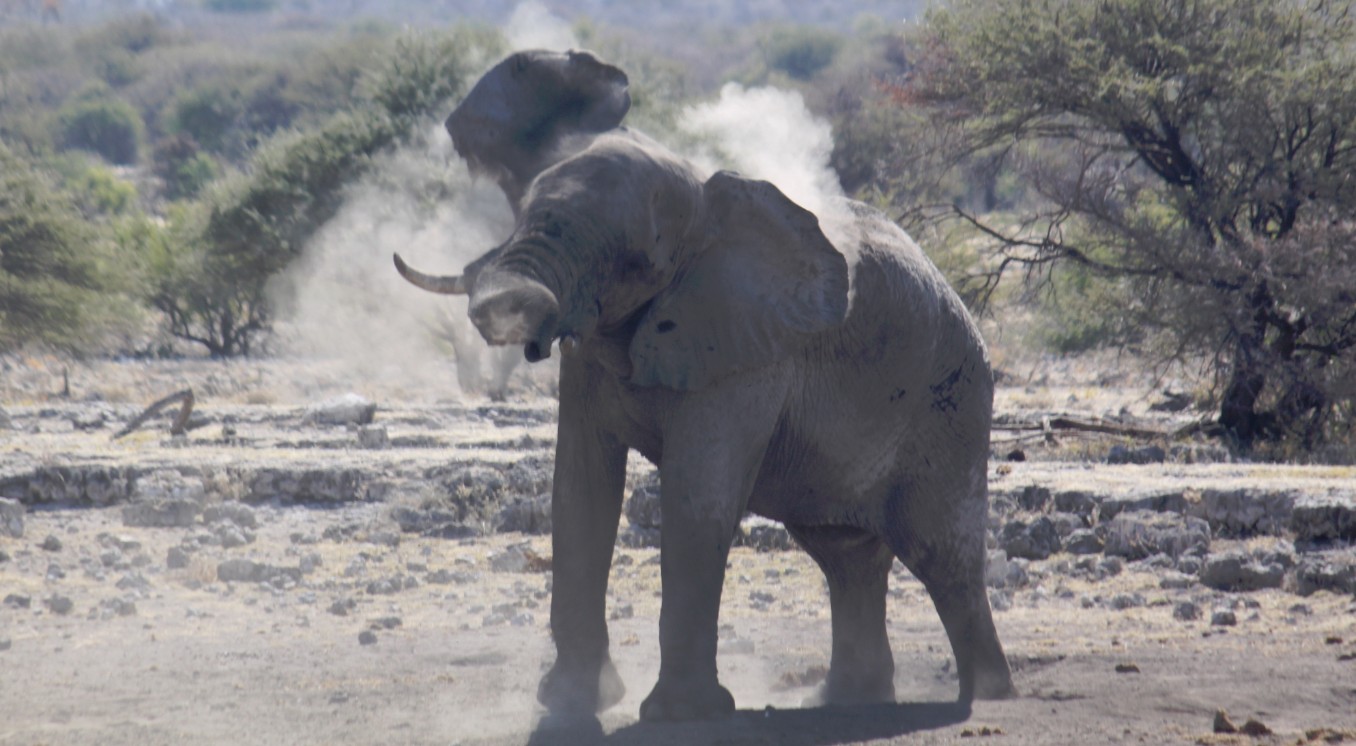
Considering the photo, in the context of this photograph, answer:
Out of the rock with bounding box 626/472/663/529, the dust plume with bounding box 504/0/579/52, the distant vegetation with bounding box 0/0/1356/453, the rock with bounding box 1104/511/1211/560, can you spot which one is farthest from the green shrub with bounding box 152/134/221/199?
the rock with bounding box 1104/511/1211/560

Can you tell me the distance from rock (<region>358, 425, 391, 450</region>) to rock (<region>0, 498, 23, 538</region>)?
11.5ft

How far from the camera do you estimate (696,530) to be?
195 inches

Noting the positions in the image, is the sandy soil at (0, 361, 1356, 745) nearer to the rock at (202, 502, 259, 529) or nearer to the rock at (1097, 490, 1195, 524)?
the rock at (202, 502, 259, 529)

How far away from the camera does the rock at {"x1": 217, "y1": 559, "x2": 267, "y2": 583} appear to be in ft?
26.2

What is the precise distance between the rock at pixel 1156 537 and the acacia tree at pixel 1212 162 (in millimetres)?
5134

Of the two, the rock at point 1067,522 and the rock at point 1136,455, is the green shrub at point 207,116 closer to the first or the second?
the rock at point 1136,455

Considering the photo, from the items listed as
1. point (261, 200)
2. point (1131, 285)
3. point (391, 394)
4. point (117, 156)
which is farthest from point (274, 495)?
point (117, 156)

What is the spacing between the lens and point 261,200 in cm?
2519

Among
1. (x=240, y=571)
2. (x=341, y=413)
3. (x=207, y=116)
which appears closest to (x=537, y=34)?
(x=341, y=413)

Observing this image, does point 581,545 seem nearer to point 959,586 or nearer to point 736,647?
point 959,586

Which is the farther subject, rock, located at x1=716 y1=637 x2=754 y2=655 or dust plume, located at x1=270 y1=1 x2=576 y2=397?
dust plume, located at x1=270 y1=1 x2=576 y2=397

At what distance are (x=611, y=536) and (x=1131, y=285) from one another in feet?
35.2

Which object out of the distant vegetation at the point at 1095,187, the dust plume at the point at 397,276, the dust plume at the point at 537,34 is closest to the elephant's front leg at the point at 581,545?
the distant vegetation at the point at 1095,187

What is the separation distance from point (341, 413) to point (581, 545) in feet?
33.5
